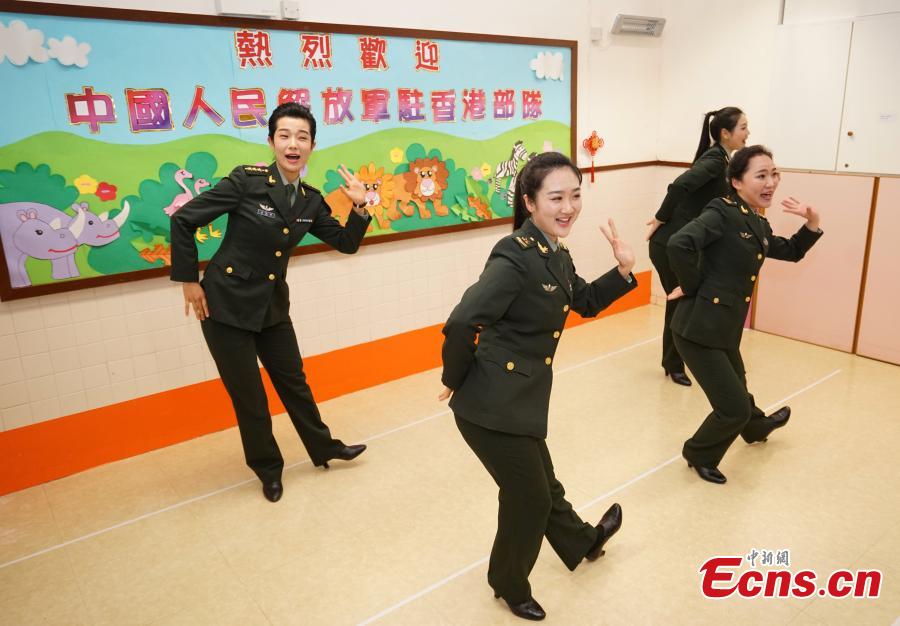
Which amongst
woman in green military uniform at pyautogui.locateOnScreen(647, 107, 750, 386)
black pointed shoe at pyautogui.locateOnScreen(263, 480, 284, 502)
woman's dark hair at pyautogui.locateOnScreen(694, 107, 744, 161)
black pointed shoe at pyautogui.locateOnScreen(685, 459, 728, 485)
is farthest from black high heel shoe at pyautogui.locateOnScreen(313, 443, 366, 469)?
woman's dark hair at pyautogui.locateOnScreen(694, 107, 744, 161)

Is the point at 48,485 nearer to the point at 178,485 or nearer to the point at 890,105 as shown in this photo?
the point at 178,485

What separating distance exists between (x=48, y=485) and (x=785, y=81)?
18.3 feet

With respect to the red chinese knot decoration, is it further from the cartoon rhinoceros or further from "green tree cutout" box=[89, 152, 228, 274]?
the cartoon rhinoceros

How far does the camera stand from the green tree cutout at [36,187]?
3.05 metres

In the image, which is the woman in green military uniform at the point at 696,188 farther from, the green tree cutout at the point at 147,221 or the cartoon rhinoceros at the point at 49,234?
the cartoon rhinoceros at the point at 49,234

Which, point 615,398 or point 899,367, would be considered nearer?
point 615,398

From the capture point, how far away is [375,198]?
4.22 m

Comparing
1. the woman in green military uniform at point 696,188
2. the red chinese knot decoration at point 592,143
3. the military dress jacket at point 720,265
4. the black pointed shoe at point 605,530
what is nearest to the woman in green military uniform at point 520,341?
the black pointed shoe at point 605,530

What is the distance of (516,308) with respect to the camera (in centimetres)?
200

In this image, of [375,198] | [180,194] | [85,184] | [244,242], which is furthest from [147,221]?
[375,198]

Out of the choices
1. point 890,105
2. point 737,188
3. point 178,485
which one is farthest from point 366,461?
point 890,105

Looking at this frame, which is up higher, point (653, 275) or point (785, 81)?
point (785, 81)

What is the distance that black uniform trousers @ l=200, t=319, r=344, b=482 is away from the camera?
3002mm

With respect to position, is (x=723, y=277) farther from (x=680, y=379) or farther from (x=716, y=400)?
(x=680, y=379)
